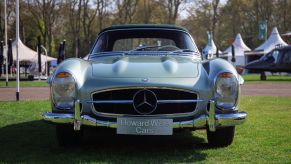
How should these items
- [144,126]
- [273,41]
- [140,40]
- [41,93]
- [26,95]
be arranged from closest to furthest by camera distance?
[144,126]
[140,40]
[26,95]
[41,93]
[273,41]

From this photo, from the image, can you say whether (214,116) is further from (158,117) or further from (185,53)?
(185,53)

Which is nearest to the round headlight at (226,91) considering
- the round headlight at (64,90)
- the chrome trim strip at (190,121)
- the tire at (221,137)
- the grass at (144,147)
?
the chrome trim strip at (190,121)

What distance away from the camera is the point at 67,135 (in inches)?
214

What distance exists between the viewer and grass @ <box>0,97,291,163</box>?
491 centimetres

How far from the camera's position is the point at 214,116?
495 centimetres

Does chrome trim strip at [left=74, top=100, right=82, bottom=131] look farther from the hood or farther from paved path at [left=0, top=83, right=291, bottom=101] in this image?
paved path at [left=0, top=83, right=291, bottom=101]

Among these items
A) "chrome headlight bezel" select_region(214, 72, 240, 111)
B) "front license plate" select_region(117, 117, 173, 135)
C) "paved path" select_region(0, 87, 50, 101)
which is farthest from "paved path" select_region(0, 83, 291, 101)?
"chrome headlight bezel" select_region(214, 72, 240, 111)

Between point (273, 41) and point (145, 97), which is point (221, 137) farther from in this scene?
point (273, 41)

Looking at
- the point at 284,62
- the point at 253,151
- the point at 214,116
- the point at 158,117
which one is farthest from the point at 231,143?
the point at 284,62

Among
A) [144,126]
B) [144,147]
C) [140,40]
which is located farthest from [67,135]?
[140,40]

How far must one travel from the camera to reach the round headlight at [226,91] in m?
5.03

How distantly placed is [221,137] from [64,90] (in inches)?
76.6

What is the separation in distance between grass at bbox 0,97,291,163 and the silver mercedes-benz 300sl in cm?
28

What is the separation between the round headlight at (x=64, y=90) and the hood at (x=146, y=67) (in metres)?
0.29
